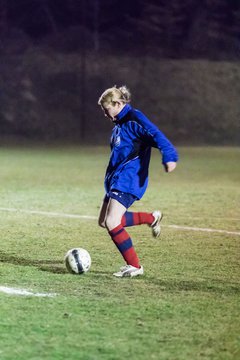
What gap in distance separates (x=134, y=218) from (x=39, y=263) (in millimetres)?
1037

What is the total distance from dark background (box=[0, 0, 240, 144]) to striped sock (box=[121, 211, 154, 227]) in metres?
24.2

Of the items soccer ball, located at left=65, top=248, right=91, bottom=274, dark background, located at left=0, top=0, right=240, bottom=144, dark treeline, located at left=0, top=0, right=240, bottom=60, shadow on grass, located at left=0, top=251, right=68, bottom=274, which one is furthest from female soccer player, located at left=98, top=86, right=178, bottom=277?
dark treeline, located at left=0, top=0, right=240, bottom=60

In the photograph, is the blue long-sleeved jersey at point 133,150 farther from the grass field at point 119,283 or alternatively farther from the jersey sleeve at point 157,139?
the grass field at point 119,283

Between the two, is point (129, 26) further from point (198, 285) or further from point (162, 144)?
point (198, 285)

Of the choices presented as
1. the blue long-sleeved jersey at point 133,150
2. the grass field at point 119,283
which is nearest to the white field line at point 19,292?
the grass field at point 119,283

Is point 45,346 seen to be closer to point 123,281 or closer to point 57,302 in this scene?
point 57,302

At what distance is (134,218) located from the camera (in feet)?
24.4

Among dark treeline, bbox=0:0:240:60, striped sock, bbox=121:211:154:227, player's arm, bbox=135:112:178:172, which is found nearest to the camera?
player's arm, bbox=135:112:178:172

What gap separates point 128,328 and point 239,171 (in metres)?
14.3

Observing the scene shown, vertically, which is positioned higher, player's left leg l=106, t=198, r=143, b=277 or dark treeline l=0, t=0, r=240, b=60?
dark treeline l=0, t=0, r=240, b=60

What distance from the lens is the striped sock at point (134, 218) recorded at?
7358 millimetres

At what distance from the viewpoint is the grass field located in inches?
185

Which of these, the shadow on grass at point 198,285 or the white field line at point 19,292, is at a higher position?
the white field line at point 19,292

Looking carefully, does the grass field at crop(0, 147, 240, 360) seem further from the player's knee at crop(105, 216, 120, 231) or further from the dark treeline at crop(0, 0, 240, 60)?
the dark treeline at crop(0, 0, 240, 60)
